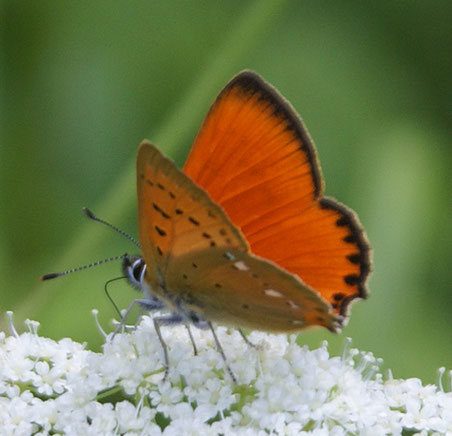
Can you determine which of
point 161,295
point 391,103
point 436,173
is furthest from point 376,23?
point 161,295

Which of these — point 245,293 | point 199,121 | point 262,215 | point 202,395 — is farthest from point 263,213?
point 199,121

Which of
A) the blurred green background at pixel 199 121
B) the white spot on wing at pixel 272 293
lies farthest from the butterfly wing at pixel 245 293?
the blurred green background at pixel 199 121

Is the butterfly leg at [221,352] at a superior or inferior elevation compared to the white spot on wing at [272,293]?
inferior

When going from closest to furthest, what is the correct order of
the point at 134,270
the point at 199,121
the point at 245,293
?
the point at 245,293, the point at 134,270, the point at 199,121

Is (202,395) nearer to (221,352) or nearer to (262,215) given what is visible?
(221,352)

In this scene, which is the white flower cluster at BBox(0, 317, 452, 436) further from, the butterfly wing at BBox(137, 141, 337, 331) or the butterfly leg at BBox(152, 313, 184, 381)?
the butterfly wing at BBox(137, 141, 337, 331)

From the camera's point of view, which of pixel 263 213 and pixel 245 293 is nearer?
pixel 245 293

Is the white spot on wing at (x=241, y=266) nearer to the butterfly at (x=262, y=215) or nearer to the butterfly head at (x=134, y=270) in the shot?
the butterfly at (x=262, y=215)

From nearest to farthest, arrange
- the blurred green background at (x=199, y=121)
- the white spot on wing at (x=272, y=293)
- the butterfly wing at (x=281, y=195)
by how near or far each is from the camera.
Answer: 1. the white spot on wing at (x=272, y=293)
2. the butterfly wing at (x=281, y=195)
3. the blurred green background at (x=199, y=121)

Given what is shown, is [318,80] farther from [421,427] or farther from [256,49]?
[421,427]
